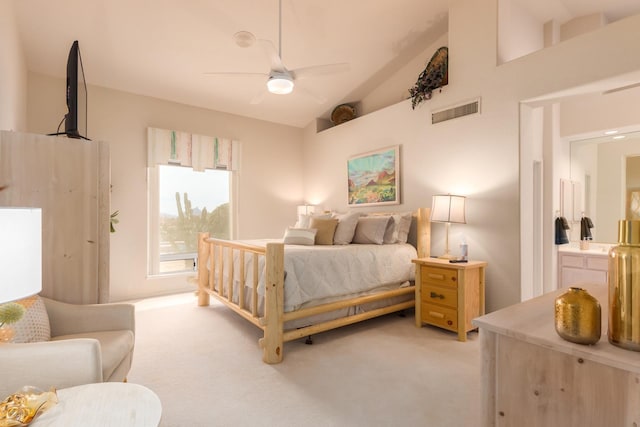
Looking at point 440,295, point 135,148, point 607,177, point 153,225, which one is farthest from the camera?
point 153,225

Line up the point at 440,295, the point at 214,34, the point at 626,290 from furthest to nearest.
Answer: the point at 214,34, the point at 440,295, the point at 626,290

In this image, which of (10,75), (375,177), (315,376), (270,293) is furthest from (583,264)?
(10,75)

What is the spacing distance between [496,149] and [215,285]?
3349 mm

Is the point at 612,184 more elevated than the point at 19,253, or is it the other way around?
the point at 612,184

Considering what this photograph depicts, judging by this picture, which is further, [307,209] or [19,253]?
[307,209]

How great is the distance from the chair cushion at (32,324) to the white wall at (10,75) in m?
1.55

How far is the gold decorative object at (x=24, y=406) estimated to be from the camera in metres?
0.80

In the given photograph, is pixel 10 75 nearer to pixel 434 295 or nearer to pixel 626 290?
pixel 626 290

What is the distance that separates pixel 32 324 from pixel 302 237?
2406 millimetres

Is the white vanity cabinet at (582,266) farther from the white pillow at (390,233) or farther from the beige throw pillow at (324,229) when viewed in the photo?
the beige throw pillow at (324,229)

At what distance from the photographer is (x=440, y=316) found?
9.52ft

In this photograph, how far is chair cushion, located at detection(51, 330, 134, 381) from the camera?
59.2 inches

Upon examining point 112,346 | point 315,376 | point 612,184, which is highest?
point 612,184

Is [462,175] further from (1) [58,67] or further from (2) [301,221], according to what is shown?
(1) [58,67]
